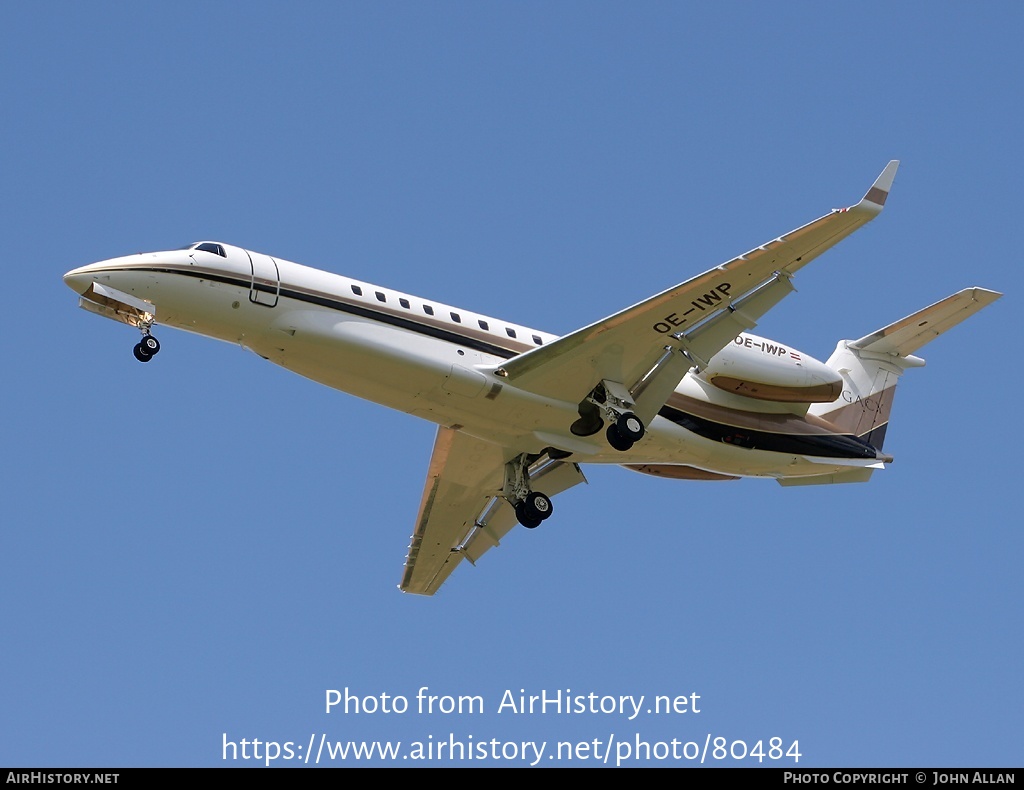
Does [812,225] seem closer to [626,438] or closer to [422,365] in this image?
[626,438]

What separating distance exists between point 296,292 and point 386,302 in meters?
1.42

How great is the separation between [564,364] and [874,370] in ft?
25.9

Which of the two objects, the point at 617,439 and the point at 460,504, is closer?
the point at 617,439

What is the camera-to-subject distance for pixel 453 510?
27250 millimetres

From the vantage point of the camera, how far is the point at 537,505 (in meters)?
24.7

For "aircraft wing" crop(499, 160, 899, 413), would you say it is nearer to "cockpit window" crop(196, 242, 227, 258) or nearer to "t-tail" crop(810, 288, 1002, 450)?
"t-tail" crop(810, 288, 1002, 450)

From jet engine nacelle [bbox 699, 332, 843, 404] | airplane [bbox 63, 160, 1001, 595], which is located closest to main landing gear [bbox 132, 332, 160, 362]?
airplane [bbox 63, 160, 1001, 595]

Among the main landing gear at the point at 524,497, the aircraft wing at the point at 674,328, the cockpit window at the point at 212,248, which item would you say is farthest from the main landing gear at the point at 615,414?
the cockpit window at the point at 212,248

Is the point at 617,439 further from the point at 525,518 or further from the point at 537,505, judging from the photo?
the point at 525,518

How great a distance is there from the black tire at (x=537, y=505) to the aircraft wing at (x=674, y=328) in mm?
2398

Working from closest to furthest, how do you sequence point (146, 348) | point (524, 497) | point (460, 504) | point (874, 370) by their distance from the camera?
point (146, 348) → point (524, 497) → point (460, 504) → point (874, 370)

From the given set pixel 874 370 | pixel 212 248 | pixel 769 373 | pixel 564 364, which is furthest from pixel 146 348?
pixel 874 370

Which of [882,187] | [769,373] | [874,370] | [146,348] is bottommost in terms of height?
[146,348]
